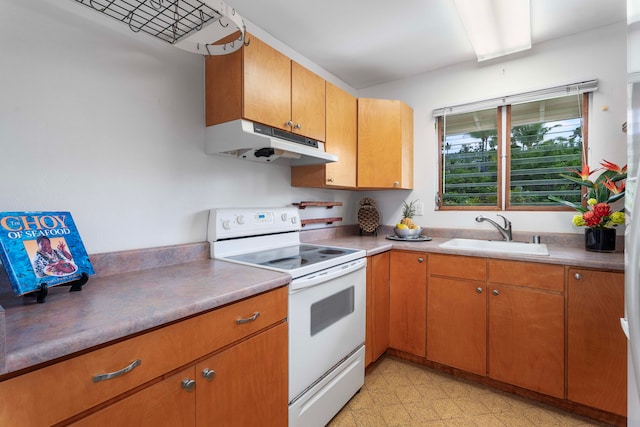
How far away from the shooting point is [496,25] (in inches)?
73.2

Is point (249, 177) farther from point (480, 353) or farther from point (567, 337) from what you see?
point (567, 337)

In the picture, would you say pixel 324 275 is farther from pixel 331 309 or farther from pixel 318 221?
pixel 318 221

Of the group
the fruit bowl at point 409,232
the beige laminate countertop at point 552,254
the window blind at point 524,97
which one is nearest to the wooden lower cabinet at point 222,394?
the beige laminate countertop at point 552,254

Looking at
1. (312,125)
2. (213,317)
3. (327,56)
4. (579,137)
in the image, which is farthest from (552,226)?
(213,317)

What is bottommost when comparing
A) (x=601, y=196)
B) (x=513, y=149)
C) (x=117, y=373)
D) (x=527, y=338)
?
(x=527, y=338)

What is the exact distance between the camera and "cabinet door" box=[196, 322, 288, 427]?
101 cm

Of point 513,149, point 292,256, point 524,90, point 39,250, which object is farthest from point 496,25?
point 39,250

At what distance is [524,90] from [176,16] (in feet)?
7.76

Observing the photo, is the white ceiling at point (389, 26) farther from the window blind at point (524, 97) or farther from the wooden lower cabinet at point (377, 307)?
the wooden lower cabinet at point (377, 307)

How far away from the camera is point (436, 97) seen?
2627 mm

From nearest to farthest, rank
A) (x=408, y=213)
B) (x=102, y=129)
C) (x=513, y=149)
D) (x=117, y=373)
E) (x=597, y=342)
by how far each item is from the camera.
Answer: (x=117, y=373), (x=102, y=129), (x=597, y=342), (x=513, y=149), (x=408, y=213)

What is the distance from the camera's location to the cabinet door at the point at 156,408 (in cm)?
77

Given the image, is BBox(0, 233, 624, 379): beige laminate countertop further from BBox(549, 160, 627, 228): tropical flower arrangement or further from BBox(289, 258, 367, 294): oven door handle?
BBox(549, 160, 627, 228): tropical flower arrangement

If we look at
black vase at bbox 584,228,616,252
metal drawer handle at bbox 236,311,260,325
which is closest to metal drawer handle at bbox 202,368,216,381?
metal drawer handle at bbox 236,311,260,325
